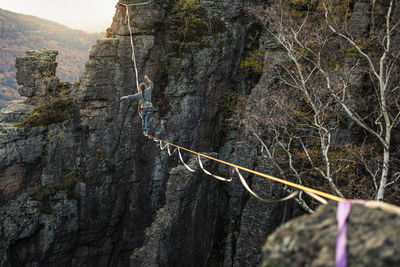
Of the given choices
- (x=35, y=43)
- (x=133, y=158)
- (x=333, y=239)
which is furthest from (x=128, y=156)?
(x=35, y=43)

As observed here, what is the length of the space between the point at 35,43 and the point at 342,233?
88292mm

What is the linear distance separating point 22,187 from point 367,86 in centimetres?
2044

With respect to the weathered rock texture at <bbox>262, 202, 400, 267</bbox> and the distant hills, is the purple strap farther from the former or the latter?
the distant hills

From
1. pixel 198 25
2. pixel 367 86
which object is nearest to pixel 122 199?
pixel 198 25

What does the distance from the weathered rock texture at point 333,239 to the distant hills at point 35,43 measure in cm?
6213

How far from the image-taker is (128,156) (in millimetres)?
19344

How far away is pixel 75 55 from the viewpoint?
78.3m

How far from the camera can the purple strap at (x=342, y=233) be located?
6.37 feet

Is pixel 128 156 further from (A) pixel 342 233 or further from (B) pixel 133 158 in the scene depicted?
(A) pixel 342 233

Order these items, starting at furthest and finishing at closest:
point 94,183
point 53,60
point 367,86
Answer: point 53,60
point 94,183
point 367,86

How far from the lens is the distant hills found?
62.0 meters

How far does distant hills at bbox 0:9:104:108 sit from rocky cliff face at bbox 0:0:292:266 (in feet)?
145

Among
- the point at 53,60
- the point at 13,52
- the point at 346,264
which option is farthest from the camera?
the point at 13,52

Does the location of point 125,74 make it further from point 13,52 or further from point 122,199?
point 13,52
